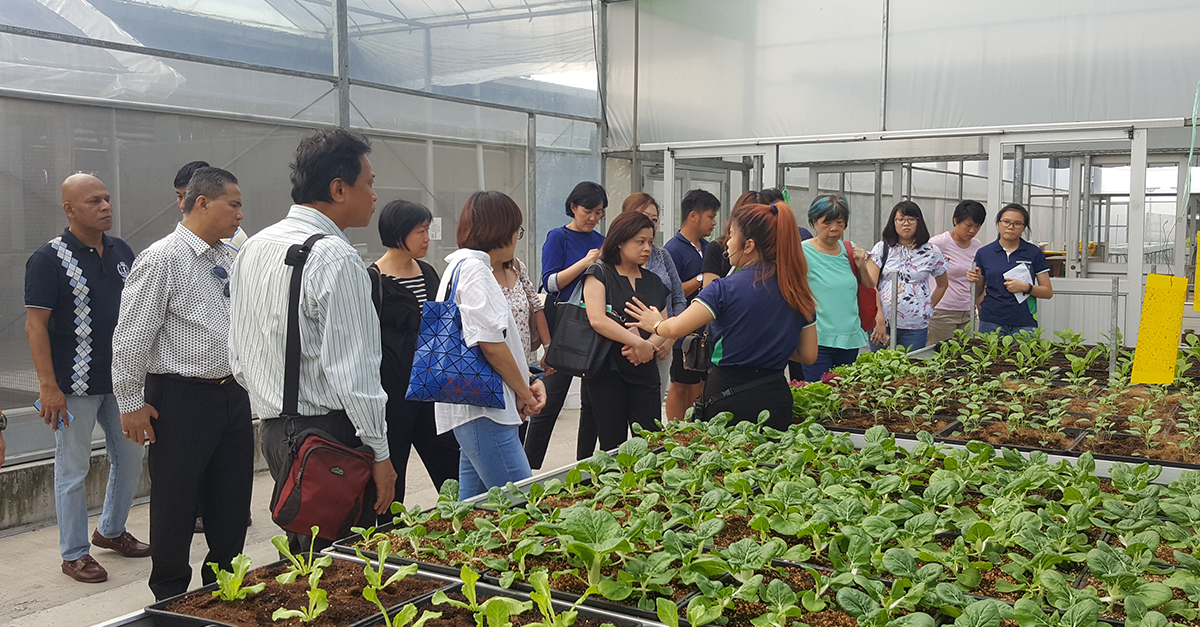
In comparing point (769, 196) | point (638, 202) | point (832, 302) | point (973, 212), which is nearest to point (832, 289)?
point (832, 302)

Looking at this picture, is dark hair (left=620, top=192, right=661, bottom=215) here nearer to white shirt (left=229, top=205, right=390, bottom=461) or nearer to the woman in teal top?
the woman in teal top

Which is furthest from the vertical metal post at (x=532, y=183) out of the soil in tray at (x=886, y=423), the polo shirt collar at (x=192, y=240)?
the polo shirt collar at (x=192, y=240)

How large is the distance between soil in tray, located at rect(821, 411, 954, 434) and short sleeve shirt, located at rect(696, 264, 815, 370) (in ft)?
1.01

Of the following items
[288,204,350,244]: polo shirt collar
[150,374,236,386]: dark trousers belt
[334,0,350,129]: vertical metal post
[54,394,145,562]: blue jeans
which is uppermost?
[334,0,350,129]: vertical metal post

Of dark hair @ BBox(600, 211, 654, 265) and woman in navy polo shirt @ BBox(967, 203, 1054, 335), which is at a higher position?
dark hair @ BBox(600, 211, 654, 265)

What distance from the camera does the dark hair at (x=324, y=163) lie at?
2.48m

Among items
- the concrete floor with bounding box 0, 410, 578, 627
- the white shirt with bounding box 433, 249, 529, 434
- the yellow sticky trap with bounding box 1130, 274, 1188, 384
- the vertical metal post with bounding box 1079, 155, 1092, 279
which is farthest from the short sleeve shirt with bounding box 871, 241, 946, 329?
the vertical metal post with bounding box 1079, 155, 1092, 279

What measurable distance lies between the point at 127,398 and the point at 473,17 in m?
6.00

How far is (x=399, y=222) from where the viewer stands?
143 inches

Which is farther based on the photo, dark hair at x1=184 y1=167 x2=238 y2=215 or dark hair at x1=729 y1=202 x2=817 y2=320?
dark hair at x1=729 y1=202 x2=817 y2=320

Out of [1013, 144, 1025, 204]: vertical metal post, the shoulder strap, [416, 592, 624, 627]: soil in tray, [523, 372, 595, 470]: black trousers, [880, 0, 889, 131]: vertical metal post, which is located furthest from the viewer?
[880, 0, 889, 131]: vertical metal post

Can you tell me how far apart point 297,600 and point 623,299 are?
2341 millimetres

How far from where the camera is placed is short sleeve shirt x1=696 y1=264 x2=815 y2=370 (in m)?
3.27

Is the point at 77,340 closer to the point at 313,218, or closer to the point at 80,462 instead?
the point at 80,462
